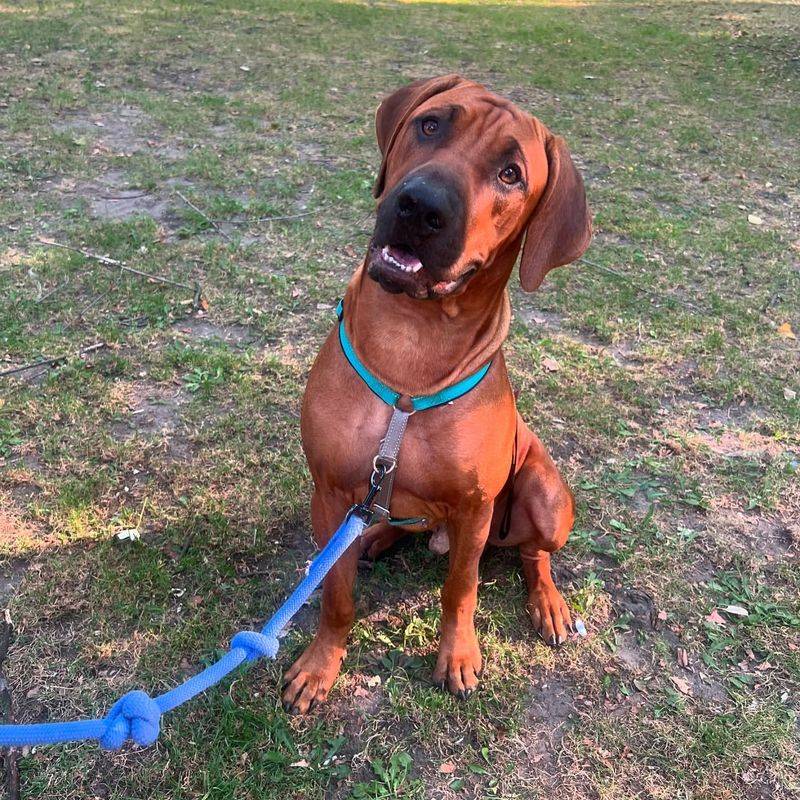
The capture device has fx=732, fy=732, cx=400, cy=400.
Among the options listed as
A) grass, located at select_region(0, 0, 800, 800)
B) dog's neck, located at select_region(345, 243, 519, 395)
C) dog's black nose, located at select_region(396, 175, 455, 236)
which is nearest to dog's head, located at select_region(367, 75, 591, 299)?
dog's black nose, located at select_region(396, 175, 455, 236)

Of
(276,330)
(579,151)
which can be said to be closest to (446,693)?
(276,330)

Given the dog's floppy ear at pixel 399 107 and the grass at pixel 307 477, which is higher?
the dog's floppy ear at pixel 399 107

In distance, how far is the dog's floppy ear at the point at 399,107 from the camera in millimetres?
2658

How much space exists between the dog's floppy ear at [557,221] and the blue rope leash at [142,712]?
1301mm

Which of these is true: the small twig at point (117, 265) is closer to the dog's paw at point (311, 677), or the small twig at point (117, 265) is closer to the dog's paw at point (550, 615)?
the dog's paw at point (311, 677)

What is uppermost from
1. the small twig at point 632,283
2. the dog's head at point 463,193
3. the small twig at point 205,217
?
the dog's head at point 463,193

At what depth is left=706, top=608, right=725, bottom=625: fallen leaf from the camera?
3.36 metres

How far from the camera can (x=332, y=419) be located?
256 cm

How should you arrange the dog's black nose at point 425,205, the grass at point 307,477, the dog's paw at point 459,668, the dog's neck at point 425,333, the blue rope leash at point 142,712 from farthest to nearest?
the dog's paw at point 459,668, the grass at point 307,477, the dog's neck at point 425,333, the dog's black nose at point 425,205, the blue rope leash at point 142,712

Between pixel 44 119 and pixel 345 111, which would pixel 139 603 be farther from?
pixel 345 111

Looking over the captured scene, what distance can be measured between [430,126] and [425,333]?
2.28ft

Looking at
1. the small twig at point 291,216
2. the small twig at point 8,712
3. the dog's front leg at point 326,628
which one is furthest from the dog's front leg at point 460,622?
the small twig at point 291,216

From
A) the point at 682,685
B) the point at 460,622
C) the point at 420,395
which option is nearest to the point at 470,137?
the point at 420,395

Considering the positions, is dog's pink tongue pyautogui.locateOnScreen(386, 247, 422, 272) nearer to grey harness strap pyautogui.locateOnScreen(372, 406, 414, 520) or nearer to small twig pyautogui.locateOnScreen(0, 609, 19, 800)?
grey harness strap pyautogui.locateOnScreen(372, 406, 414, 520)
